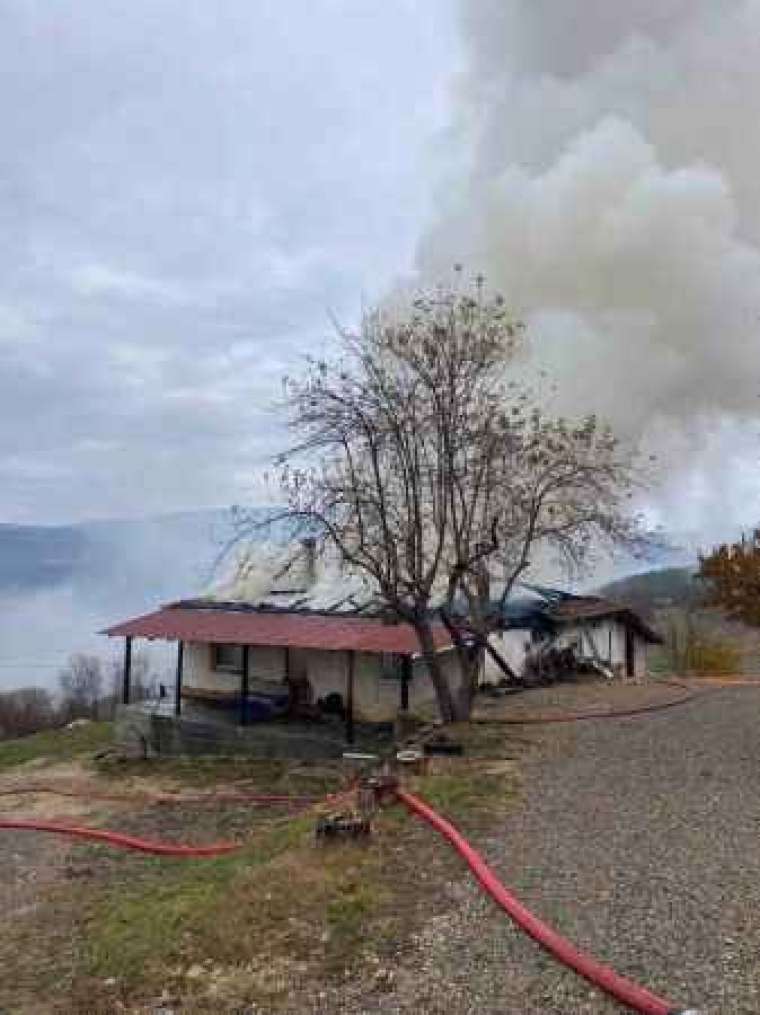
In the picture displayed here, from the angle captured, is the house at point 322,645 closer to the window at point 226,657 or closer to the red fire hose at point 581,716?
the window at point 226,657

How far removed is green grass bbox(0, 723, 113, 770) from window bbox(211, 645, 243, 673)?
3.20 meters

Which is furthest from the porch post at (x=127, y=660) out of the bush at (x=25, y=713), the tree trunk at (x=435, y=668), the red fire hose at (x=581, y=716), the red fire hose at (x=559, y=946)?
the bush at (x=25, y=713)

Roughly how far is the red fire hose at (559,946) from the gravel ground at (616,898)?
73mm

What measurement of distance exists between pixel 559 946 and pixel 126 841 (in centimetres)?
835

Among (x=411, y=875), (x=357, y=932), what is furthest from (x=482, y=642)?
(x=357, y=932)

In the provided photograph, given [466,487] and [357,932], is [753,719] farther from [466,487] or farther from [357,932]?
[357,932]

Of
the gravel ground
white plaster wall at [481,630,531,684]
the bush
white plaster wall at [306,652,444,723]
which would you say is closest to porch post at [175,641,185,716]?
white plaster wall at [306,652,444,723]

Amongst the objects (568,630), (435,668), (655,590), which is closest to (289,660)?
(568,630)

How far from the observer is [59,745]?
2355 cm

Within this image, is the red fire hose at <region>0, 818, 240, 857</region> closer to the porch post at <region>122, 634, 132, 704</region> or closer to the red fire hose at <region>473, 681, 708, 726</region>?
the red fire hose at <region>473, 681, 708, 726</region>

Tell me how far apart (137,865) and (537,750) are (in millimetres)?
5300

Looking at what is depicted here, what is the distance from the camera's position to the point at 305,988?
5.85 meters

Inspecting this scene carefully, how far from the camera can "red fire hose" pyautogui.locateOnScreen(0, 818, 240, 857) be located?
11195 mm

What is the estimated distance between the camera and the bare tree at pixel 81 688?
193 feet
